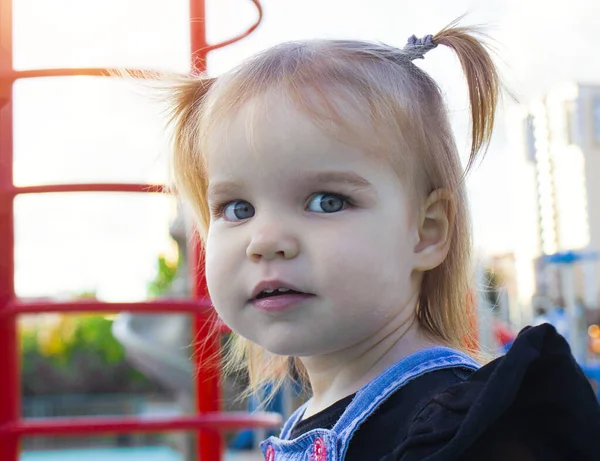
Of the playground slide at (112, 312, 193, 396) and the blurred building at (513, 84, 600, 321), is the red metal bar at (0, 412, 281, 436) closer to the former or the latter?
the playground slide at (112, 312, 193, 396)

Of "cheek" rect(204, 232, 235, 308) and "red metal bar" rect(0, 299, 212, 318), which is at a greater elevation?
"cheek" rect(204, 232, 235, 308)

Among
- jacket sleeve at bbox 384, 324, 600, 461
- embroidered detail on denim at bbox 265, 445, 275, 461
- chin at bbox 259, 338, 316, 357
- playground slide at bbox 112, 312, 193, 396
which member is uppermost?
chin at bbox 259, 338, 316, 357

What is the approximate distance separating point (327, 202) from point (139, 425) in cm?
114

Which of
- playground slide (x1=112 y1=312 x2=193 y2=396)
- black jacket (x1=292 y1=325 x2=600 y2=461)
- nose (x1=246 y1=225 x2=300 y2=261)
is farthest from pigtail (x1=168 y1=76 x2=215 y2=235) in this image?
playground slide (x1=112 y1=312 x2=193 y2=396)

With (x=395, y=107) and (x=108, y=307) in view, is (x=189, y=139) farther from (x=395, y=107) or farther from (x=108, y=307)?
(x=108, y=307)

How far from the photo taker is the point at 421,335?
1.03 m

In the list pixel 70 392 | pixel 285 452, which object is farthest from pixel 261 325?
pixel 70 392

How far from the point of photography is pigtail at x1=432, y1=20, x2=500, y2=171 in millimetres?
1035

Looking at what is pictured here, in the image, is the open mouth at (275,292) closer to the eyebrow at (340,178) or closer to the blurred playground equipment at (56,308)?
the eyebrow at (340,178)

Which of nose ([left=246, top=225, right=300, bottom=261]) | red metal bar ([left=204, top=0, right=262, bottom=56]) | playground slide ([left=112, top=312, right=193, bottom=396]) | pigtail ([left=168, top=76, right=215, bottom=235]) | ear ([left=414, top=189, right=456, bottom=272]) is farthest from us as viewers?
playground slide ([left=112, top=312, right=193, bottom=396])

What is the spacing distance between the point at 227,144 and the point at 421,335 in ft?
1.10

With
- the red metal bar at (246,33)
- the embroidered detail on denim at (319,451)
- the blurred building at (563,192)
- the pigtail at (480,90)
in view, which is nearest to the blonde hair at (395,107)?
the pigtail at (480,90)

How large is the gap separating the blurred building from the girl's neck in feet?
38.0

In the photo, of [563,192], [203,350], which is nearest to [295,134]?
[203,350]
